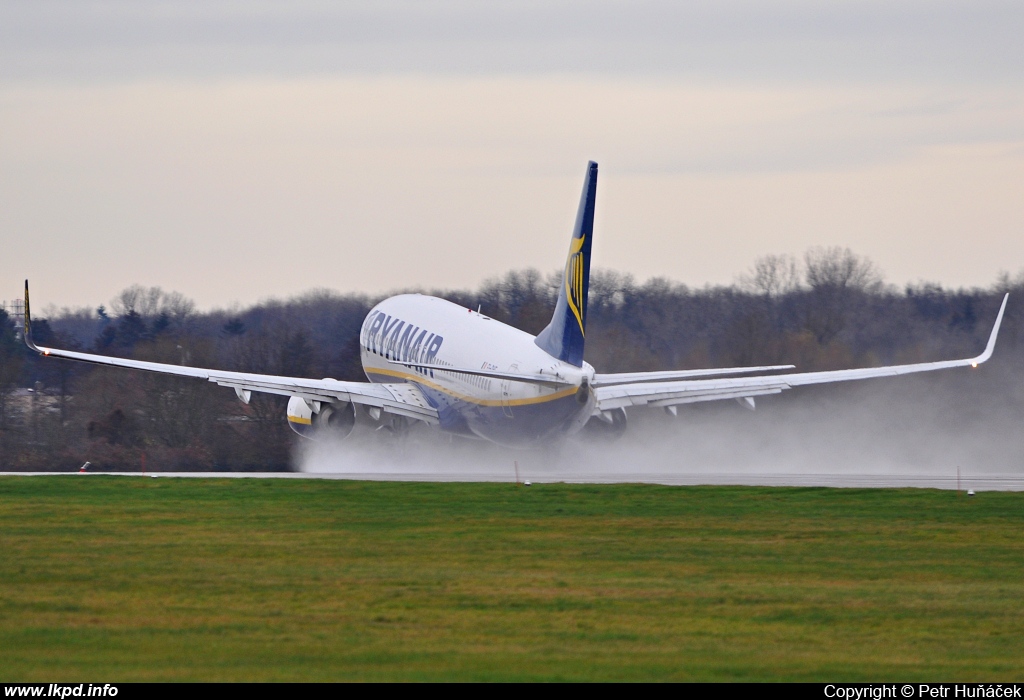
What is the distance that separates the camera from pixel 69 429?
77.9 metres

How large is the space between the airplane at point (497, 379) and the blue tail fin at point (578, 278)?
3 cm

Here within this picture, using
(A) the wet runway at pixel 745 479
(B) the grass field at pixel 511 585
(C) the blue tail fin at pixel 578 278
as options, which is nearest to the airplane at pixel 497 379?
(C) the blue tail fin at pixel 578 278

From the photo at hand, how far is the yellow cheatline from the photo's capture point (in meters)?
39.6

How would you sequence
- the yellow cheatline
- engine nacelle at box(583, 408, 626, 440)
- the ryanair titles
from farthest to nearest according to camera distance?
the ryanair titles < engine nacelle at box(583, 408, 626, 440) < the yellow cheatline

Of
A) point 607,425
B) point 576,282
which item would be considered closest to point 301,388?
point 607,425

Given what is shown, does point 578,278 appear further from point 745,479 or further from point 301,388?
point 301,388

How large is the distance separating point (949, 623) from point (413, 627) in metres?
6.96

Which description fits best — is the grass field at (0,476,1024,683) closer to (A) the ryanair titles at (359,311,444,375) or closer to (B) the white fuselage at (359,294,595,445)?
(B) the white fuselage at (359,294,595,445)

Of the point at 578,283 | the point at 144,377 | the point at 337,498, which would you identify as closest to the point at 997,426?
the point at 578,283

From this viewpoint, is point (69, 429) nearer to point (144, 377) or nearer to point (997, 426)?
point (144, 377)

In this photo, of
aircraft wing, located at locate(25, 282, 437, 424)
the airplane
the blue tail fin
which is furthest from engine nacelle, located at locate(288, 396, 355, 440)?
the blue tail fin

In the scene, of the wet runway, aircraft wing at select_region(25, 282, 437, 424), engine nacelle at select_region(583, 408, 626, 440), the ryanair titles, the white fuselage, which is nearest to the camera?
the wet runway

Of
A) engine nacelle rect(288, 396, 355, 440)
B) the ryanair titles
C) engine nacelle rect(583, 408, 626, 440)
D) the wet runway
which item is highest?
the ryanair titles

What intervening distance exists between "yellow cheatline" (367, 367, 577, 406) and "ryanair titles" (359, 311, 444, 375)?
593 mm
